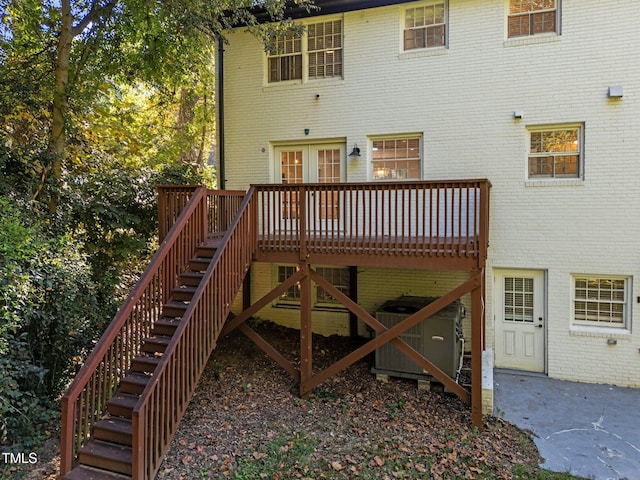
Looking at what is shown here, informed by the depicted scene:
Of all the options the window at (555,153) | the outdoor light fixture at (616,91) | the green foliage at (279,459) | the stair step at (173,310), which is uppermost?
the outdoor light fixture at (616,91)

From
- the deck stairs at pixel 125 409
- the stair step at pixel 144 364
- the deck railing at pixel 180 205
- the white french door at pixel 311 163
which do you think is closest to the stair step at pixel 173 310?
the deck stairs at pixel 125 409

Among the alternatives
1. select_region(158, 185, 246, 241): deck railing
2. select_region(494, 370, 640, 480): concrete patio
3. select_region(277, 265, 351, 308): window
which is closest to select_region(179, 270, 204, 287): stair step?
select_region(158, 185, 246, 241): deck railing

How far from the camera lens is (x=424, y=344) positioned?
7027 mm

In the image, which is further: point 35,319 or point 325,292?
point 325,292

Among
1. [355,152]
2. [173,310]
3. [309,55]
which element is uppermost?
[309,55]

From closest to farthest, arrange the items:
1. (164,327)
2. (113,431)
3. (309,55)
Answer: (113,431), (164,327), (309,55)

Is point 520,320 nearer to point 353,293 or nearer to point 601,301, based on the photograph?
point 601,301

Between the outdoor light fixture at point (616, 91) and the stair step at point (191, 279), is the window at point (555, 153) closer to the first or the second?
the outdoor light fixture at point (616, 91)

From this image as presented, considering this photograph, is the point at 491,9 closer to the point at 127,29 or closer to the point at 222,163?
the point at 222,163

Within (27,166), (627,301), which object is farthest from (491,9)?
(27,166)

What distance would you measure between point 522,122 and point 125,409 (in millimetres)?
8017

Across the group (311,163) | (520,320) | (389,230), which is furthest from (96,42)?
(520,320)

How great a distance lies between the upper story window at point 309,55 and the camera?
29.9 feet

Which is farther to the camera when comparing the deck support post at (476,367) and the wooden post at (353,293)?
the wooden post at (353,293)
